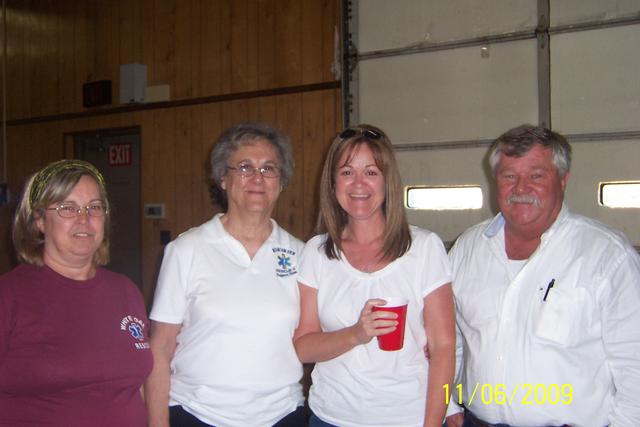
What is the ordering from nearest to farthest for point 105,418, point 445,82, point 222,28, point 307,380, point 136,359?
point 105,418 < point 136,359 < point 445,82 < point 307,380 < point 222,28

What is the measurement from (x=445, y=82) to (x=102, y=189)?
2850 millimetres

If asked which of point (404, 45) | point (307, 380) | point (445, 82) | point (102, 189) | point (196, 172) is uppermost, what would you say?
point (404, 45)

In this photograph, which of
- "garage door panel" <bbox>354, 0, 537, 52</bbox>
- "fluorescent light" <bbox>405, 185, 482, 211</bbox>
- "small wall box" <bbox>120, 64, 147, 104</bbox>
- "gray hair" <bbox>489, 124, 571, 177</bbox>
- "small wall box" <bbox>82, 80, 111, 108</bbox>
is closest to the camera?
"gray hair" <bbox>489, 124, 571, 177</bbox>

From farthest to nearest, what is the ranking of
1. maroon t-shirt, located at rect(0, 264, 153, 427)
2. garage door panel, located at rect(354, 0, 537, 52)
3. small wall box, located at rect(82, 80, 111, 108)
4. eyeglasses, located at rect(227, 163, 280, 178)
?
small wall box, located at rect(82, 80, 111, 108)
garage door panel, located at rect(354, 0, 537, 52)
eyeglasses, located at rect(227, 163, 280, 178)
maroon t-shirt, located at rect(0, 264, 153, 427)

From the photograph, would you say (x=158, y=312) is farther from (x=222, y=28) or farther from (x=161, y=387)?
(x=222, y=28)

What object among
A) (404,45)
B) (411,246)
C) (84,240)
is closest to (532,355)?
(411,246)

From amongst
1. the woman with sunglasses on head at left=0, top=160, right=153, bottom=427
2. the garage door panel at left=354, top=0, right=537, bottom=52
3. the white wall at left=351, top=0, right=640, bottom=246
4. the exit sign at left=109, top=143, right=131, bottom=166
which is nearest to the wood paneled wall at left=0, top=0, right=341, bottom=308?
the exit sign at left=109, top=143, right=131, bottom=166

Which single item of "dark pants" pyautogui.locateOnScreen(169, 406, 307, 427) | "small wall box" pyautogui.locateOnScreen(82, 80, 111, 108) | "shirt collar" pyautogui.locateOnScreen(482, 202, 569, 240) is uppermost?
"small wall box" pyautogui.locateOnScreen(82, 80, 111, 108)

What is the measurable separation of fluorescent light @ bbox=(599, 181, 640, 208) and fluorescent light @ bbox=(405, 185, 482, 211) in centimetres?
79

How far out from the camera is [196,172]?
5656mm

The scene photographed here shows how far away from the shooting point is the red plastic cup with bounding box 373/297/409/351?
6.21 feet

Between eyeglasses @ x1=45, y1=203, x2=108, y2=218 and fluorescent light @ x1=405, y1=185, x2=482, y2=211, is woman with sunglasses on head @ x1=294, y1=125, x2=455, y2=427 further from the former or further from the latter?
fluorescent light @ x1=405, y1=185, x2=482, y2=211

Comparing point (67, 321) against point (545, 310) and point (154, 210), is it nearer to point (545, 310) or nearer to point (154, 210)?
point (545, 310)

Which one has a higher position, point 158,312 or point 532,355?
point 158,312
